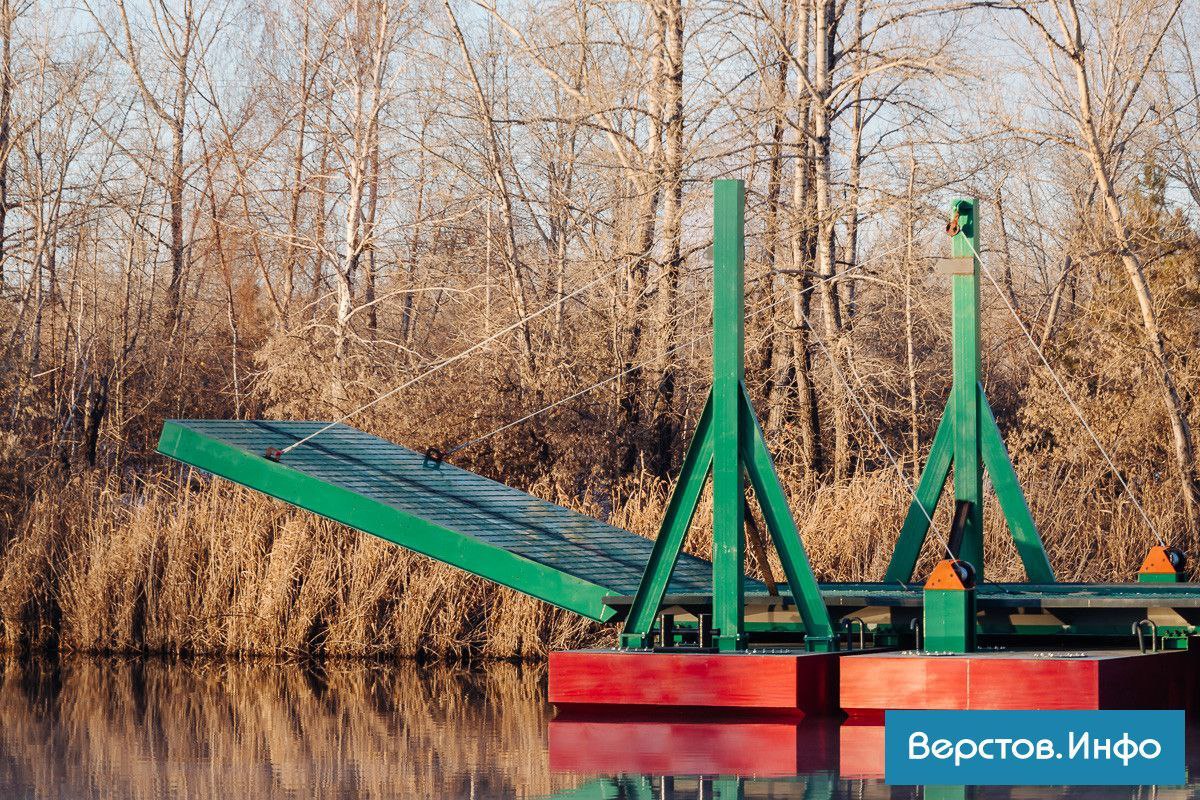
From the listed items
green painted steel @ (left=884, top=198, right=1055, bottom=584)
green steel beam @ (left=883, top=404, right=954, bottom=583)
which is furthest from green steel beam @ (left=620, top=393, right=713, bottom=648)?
green painted steel @ (left=884, top=198, right=1055, bottom=584)

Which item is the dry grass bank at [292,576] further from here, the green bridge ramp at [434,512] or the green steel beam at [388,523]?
the green steel beam at [388,523]

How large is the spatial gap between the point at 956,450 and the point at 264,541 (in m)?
7.13

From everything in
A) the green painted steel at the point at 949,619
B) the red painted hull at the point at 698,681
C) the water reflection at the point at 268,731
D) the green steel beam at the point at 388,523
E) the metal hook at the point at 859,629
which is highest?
the green steel beam at the point at 388,523

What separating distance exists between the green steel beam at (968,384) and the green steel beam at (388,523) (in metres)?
2.87

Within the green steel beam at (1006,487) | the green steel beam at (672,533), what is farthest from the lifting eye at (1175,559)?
the green steel beam at (672,533)

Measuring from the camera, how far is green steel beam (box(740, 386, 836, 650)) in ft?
38.8

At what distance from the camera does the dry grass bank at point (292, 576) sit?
56.3ft

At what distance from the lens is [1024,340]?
28938 mm

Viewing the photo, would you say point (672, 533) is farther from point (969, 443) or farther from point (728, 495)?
point (969, 443)

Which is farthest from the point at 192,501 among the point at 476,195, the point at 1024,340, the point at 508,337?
the point at 1024,340

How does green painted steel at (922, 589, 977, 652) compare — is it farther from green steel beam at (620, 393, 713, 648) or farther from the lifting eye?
the lifting eye

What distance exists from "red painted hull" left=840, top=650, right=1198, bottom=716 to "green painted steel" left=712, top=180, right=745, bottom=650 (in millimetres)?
901

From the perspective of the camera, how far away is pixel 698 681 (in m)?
11.6

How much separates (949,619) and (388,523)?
3743 millimetres
